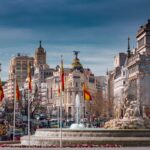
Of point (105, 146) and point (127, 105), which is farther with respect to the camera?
point (127, 105)

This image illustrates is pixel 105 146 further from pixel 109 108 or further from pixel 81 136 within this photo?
pixel 109 108

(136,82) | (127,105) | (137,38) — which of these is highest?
(137,38)

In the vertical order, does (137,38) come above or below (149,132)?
above

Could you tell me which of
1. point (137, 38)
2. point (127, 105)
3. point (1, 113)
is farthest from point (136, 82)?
point (127, 105)

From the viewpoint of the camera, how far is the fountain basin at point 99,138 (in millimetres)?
41500

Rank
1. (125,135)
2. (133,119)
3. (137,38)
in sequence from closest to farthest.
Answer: (125,135)
(133,119)
(137,38)

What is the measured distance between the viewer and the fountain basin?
41500 millimetres

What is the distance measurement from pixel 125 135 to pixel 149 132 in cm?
170

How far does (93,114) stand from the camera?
14925cm

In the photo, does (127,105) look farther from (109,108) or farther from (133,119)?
(109,108)

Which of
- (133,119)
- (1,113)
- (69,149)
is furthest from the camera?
(1,113)

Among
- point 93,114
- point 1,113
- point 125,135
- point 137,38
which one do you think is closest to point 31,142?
point 125,135

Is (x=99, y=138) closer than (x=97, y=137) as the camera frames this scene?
Yes

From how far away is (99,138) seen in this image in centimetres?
4206
